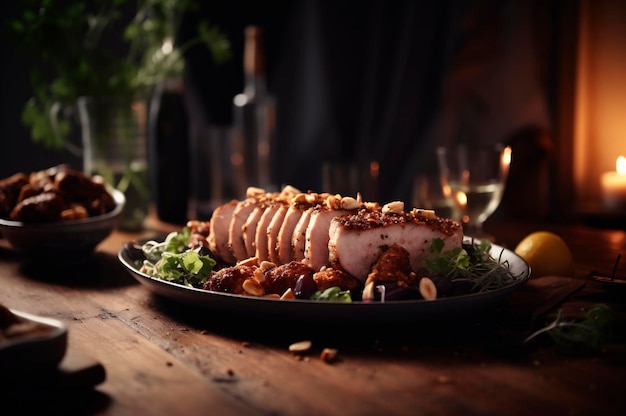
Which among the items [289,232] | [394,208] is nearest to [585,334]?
[394,208]

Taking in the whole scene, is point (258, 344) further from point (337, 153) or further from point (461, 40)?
point (337, 153)

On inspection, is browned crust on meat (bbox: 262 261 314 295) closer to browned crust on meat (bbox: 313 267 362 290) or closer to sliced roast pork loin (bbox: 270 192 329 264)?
browned crust on meat (bbox: 313 267 362 290)

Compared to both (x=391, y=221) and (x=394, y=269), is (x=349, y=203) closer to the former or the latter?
(x=391, y=221)

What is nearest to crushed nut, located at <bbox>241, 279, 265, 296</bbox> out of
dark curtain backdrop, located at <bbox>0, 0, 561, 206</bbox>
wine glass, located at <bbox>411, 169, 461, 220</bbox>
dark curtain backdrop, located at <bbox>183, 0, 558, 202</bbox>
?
wine glass, located at <bbox>411, 169, 461, 220</bbox>

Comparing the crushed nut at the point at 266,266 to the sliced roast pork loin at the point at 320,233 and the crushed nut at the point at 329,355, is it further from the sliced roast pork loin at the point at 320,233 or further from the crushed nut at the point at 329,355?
the crushed nut at the point at 329,355

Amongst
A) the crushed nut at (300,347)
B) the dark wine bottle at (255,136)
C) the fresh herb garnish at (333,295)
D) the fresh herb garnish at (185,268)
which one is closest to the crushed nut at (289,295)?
the fresh herb garnish at (333,295)
